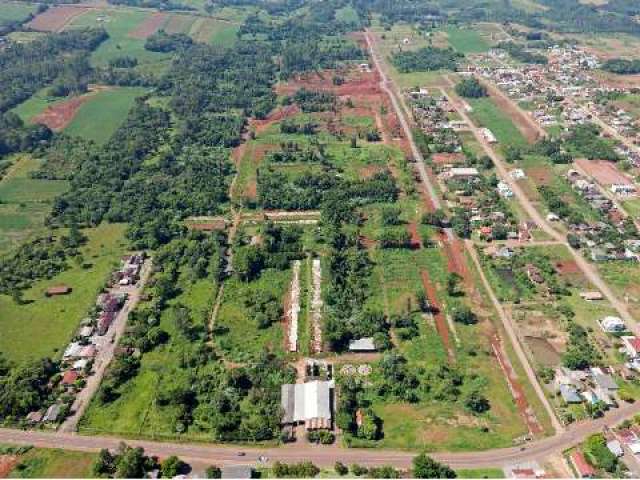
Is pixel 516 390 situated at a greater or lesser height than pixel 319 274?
lesser

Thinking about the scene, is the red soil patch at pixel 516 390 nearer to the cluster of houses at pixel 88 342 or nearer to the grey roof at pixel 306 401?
the grey roof at pixel 306 401

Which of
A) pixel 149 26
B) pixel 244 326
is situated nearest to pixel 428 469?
pixel 244 326

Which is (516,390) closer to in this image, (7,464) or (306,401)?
(306,401)

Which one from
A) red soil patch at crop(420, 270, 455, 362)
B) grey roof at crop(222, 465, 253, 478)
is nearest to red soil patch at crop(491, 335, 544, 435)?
red soil patch at crop(420, 270, 455, 362)

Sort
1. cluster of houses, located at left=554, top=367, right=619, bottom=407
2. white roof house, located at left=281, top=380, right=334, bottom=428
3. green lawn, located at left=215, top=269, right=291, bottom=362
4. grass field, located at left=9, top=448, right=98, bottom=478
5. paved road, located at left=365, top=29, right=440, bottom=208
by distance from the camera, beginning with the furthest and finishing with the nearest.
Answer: paved road, located at left=365, top=29, right=440, bottom=208, green lawn, located at left=215, top=269, right=291, bottom=362, cluster of houses, located at left=554, top=367, right=619, bottom=407, white roof house, located at left=281, top=380, right=334, bottom=428, grass field, located at left=9, top=448, right=98, bottom=478

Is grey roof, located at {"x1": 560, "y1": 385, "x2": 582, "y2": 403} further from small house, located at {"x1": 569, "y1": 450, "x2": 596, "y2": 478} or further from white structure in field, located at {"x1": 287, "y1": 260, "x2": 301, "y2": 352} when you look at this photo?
white structure in field, located at {"x1": 287, "y1": 260, "x2": 301, "y2": 352}

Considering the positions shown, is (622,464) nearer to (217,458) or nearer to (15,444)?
(217,458)
